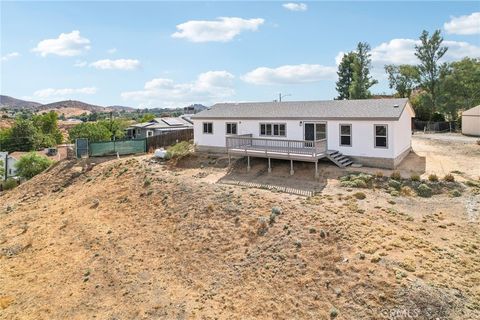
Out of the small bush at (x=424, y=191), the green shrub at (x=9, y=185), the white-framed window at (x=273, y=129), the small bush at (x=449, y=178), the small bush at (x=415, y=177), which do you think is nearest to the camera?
the small bush at (x=424, y=191)

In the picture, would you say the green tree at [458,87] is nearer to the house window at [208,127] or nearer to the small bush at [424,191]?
the small bush at [424,191]

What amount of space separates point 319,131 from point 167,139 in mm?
15938

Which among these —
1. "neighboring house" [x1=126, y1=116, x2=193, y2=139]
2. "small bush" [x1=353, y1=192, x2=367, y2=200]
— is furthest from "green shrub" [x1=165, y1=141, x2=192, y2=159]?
"neighboring house" [x1=126, y1=116, x2=193, y2=139]

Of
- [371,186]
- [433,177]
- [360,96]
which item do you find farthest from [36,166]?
[360,96]

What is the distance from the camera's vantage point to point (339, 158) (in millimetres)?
22047

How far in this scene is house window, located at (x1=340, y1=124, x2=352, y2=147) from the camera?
22234 mm

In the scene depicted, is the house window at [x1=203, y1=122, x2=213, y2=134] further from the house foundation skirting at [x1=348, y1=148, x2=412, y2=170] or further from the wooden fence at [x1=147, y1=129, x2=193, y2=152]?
the house foundation skirting at [x1=348, y1=148, x2=412, y2=170]

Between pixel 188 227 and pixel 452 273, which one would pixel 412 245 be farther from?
pixel 188 227

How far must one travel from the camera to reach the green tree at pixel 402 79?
48647 millimetres

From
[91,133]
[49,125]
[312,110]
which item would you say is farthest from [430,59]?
[49,125]

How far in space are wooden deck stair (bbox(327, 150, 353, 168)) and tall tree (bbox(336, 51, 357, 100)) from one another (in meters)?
37.3

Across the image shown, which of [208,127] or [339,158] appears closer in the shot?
[339,158]

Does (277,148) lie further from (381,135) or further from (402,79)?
(402,79)
